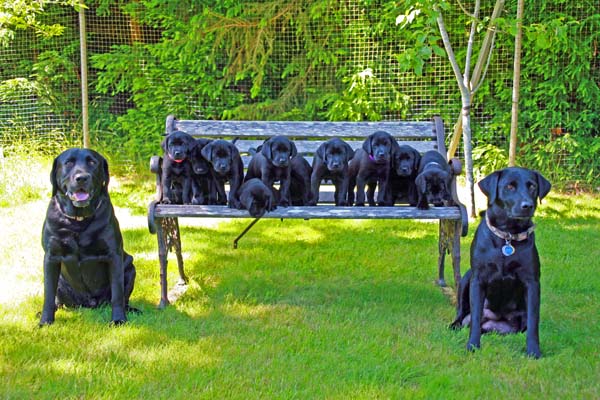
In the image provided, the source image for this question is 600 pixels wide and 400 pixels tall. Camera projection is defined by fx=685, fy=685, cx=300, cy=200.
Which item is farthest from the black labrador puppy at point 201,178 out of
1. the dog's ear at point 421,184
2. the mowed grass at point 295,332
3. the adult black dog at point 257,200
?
the dog's ear at point 421,184

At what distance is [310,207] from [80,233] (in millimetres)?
1540

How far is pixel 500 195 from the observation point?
3.92 meters

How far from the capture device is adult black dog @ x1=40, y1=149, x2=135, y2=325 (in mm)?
4273

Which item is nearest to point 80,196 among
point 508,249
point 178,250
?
point 178,250

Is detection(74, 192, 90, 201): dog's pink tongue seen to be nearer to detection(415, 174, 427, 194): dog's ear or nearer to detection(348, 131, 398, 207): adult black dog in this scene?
detection(348, 131, 398, 207): adult black dog

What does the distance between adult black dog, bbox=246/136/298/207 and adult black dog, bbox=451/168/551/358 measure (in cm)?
158

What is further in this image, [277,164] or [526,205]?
[277,164]

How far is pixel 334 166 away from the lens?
16.7 feet

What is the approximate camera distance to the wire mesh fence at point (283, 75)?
9570mm

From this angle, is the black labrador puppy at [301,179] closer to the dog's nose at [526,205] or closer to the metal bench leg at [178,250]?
the metal bench leg at [178,250]

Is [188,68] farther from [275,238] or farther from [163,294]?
[163,294]

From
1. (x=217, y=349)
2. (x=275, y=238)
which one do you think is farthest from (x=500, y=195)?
(x=275, y=238)

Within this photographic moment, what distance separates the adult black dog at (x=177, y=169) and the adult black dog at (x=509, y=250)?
2.15 meters

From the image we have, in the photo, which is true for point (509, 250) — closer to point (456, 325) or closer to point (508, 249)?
point (508, 249)
